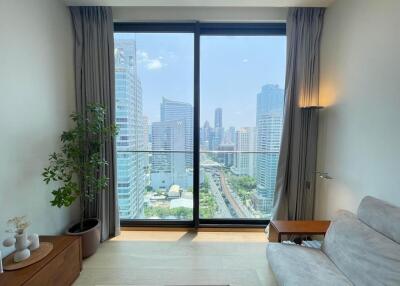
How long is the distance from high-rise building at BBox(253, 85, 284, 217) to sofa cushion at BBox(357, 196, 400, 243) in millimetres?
1413

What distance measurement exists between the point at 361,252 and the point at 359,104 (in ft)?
4.53

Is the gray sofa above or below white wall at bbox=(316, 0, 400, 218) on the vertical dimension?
below

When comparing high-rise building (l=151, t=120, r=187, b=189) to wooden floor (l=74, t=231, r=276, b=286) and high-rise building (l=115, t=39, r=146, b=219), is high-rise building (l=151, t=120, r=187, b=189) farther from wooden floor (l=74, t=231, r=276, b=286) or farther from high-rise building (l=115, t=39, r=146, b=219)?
wooden floor (l=74, t=231, r=276, b=286)

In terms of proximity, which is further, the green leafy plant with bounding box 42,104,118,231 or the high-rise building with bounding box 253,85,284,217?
the high-rise building with bounding box 253,85,284,217

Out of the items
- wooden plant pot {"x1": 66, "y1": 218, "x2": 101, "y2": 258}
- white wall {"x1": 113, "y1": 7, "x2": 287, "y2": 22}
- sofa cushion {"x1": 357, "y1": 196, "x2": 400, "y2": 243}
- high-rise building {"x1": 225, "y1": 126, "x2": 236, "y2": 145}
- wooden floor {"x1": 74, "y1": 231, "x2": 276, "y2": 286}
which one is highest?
white wall {"x1": 113, "y1": 7, "x2": 287, "y2": 22}

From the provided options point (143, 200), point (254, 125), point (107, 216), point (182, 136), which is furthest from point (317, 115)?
point (107, 216)

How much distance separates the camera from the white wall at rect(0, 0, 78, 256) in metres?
1.98

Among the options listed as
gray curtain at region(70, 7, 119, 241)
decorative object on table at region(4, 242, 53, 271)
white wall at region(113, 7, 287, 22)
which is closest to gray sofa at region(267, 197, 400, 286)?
decorative object on table at region(4, 242, 53, 271)

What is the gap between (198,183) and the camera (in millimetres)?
3312

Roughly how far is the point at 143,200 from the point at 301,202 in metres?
2.26

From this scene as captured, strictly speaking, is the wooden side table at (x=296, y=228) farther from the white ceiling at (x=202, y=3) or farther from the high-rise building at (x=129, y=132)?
the white ceiling at (x=202, y=3)

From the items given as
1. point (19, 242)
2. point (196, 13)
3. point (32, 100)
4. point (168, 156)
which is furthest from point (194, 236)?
point (196, 13)

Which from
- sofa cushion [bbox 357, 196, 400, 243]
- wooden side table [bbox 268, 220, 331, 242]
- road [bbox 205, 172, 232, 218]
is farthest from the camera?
road [bbox 205, 172, 232, 218]

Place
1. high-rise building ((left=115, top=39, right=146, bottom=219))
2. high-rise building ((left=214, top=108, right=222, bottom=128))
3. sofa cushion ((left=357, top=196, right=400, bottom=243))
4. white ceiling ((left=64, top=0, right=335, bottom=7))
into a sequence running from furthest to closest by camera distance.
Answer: high-rise building ((left=214, top=108, right=222, bottom=128))
high-rise building ((left=115, top=39, right=146, bottom=219))
white ceiling ((left=64, top=0, right=335, bottom=7))
sofa cushion ((left=357, top=196, right=400, bottom=243))
